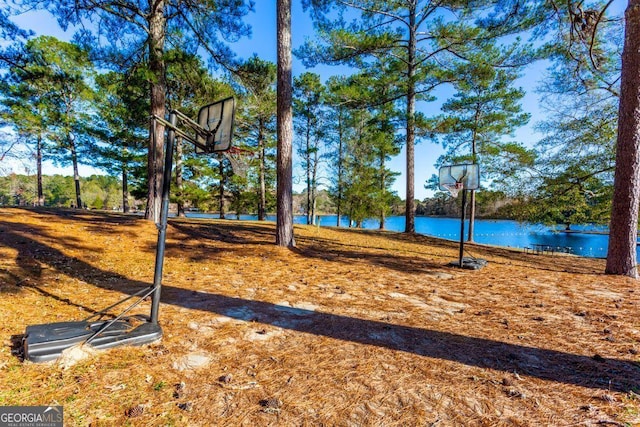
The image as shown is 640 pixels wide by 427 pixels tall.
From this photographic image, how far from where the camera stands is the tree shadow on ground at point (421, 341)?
5.28 feet

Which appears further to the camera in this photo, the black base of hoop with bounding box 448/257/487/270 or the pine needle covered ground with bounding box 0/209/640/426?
the black base of hoop with bounding box 448/257/487/270

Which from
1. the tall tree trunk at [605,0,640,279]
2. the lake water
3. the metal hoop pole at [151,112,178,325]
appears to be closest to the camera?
the metal hoop pole at [151,112,178,325]

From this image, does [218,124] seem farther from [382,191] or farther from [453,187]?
[382,191]

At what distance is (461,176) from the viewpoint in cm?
526

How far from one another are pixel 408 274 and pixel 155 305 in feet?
11.1

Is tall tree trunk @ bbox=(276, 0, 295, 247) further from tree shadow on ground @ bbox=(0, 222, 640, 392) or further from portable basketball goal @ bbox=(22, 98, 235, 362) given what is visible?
portable basketball goal @ bbox=(22, 98, 235, 362)

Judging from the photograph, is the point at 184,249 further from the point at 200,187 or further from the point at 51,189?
the point at 51,189

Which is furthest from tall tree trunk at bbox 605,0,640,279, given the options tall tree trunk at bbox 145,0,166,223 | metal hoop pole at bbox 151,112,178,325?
tall tree trunk at bbox 145,0,166,223

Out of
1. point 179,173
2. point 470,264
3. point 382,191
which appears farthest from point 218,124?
point 382,191

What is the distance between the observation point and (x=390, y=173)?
69.9ft

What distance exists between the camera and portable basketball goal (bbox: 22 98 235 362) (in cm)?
158

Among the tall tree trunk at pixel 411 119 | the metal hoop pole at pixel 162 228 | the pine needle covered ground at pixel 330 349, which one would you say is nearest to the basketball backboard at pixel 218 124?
the metal hoop pole at pixel 162 228

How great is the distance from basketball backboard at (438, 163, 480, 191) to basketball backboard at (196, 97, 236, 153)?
4570 millimetres

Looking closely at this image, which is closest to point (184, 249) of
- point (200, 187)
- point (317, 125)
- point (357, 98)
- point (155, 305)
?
point (155, 305)
